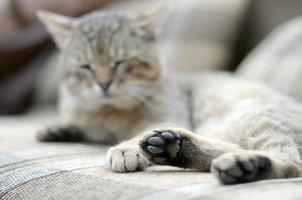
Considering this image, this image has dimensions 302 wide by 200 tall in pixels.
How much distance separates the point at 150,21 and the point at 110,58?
0.69 feet

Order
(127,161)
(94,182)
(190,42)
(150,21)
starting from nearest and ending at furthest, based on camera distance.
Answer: (94,182) < (127,161) < (150,21) < (190,42)

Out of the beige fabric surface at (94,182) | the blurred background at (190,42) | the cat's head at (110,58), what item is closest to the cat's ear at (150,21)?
the cat's head at (110,58)

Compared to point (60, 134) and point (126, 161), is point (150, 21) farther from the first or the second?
point (126, 161)

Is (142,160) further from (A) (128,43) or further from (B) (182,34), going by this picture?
(B) (182,34)

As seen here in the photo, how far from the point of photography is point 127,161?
4.05ft

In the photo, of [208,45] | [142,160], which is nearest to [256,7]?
[208,45]

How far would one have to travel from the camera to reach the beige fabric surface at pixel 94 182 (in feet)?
3.20

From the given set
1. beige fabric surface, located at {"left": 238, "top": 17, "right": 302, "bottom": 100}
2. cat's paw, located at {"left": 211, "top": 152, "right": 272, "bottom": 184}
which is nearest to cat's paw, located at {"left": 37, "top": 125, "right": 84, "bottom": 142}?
beige fabric surface, located at {"left": 238, "top": 17, "right": 302, "bottom": 100}

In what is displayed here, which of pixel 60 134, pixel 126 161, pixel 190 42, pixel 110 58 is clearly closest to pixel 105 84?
pixel 110 58

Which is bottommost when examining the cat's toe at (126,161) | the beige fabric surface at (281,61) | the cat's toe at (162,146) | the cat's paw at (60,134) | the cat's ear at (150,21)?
the cat's paw at (60,134)

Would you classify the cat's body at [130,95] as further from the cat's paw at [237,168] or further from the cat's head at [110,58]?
the cat's paw at [237,168]

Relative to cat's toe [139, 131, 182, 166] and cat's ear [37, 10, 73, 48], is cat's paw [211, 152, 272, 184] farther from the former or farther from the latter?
cat's ear [37, 10, 73, 48]

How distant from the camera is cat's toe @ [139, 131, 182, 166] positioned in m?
1.19

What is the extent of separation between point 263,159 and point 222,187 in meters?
0.12
